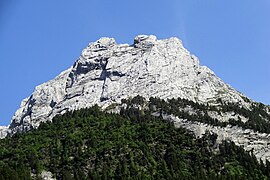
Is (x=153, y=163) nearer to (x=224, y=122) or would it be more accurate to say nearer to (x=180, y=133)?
(x=180, y=133)

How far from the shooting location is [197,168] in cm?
14262

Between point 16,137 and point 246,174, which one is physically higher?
point 16,137

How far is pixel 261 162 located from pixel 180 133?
3621cm

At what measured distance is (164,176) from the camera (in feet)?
447

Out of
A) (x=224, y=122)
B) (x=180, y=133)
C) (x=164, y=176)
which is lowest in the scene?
(x=164, y=176)

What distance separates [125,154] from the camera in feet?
504

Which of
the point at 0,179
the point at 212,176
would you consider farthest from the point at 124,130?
the point at 0,179

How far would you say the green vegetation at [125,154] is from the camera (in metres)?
138

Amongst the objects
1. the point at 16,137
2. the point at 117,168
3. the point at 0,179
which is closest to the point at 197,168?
the point at 117,168

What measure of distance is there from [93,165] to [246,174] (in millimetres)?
49099

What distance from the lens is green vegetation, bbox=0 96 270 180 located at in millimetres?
138000

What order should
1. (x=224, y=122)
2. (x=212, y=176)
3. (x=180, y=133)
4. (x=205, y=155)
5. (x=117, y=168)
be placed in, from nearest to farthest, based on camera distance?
(x=212, y=176)
(x=117, y=168)
(x=205, y=155)
(x=180, y=133)
(x=224, y=122)

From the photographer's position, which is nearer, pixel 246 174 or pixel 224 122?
pixel 246 174

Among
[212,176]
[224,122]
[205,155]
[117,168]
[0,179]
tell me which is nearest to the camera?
[0,179]
